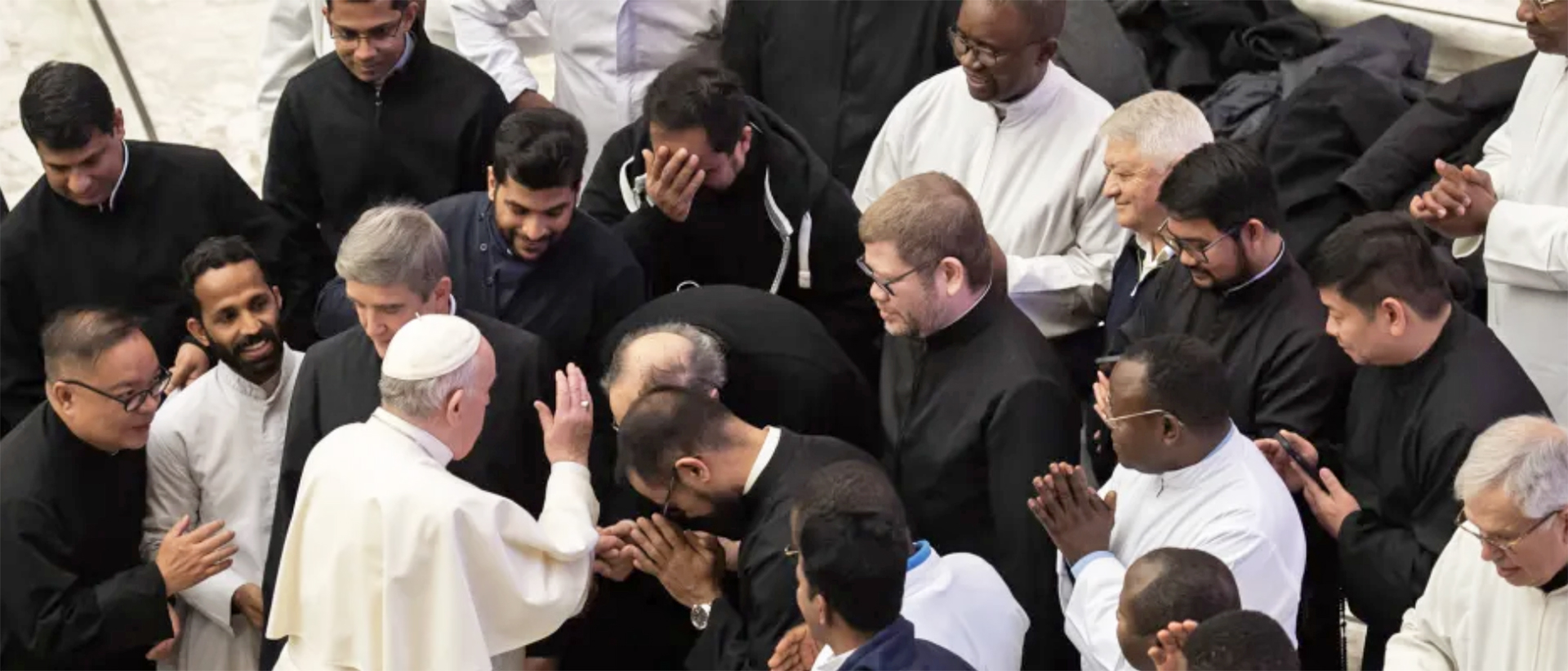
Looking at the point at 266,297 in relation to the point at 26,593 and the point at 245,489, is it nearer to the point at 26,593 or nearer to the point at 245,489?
the point at 245,489

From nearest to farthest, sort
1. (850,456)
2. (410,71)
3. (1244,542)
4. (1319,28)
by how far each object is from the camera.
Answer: (1244,542)
(850,456)
(410,71)
(1319,28)

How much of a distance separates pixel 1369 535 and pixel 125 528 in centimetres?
268

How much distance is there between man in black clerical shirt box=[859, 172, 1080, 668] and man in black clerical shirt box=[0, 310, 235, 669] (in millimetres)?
1535

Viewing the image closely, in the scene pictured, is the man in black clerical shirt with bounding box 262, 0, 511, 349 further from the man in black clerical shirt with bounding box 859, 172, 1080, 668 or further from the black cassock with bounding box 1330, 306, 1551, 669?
the black cassock with bounding box 1330, 306, 1551, 669

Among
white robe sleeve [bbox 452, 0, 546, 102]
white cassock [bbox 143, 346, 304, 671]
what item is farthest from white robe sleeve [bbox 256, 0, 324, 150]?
white cassock [bbox 143, 346, 304, 671]

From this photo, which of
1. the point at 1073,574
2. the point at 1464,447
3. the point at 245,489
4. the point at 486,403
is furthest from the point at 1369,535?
the point at 245,489

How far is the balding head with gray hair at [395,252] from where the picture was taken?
4922 millimetres

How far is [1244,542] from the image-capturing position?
172 inches

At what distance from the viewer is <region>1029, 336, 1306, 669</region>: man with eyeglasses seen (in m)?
4.38

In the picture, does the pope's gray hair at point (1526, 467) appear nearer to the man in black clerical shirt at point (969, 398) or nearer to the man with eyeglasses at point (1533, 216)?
the man in black clerical shirt at point (969, 398)

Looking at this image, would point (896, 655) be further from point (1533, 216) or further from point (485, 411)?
point (1533, 216)

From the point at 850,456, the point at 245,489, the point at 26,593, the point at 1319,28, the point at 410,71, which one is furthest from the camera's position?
the point at 1319,28

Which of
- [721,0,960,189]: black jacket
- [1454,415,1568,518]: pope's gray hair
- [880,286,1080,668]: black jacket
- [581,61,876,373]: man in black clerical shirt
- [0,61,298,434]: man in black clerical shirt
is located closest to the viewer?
[1454,415,1568,518]: pope's gray hair

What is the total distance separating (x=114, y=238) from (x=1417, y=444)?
323 cm
